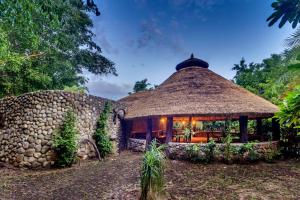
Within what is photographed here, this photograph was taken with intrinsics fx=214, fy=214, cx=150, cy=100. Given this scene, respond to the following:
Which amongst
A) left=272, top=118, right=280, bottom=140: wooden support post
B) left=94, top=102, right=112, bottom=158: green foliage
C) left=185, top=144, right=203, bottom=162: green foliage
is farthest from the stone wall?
left=272, top=118, right=280, bottom=140: wooden support post

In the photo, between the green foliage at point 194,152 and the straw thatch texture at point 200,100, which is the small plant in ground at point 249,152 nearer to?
the straw thatch texture at point 200,100

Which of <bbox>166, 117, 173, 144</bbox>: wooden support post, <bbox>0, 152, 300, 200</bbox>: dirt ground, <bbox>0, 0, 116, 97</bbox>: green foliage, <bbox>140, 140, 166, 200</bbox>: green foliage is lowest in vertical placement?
<bbox>0, 152, 300, 200</bbox>: dirt ground

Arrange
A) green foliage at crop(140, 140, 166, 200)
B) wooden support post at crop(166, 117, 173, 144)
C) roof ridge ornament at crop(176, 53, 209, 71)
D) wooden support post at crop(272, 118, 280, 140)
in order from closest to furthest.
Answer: green foliage at crop(140, 140, 166, 200), wooden support post at crop(272, 118, 280, 140), wooden support post at crop(166, 117, 173, 144), roof ridge ornament at crop(176, 53, 209, 71)

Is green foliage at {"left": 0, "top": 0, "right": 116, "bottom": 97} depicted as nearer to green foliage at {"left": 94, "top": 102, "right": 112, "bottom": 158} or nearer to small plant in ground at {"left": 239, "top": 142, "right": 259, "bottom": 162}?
green foliage at {"left": 94, "top": 102, "right": 112, "bottom": 158}

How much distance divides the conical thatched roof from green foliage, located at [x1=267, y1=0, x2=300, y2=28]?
8240 mm

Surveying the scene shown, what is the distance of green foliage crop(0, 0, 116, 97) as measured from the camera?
1048cm

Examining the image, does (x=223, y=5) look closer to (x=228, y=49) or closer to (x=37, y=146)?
(x=228, y=49)

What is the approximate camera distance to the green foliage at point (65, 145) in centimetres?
917

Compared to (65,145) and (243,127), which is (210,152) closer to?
(243,127)

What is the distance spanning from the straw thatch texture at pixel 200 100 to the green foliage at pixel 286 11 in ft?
27.0

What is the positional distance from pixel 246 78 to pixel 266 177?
1622 cm

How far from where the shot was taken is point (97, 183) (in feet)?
22.8

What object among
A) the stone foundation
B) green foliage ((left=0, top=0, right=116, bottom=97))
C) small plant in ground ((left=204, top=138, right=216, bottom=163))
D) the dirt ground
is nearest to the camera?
the dirt ground

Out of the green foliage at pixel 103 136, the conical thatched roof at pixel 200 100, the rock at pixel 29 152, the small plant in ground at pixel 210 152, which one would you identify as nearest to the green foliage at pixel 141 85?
the conical thatched roof at pixel 200 100
